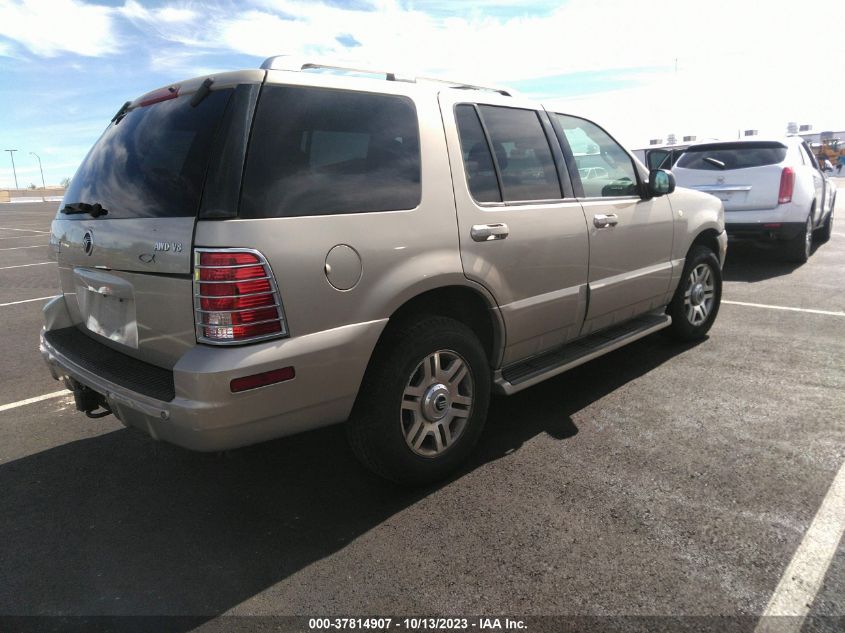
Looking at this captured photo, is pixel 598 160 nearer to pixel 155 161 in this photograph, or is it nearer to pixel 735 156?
pixel 155 161

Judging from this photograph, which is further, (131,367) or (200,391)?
(131,367)

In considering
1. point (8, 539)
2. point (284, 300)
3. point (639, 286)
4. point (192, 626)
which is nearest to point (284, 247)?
point (284, 300)

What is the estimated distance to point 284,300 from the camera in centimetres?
236

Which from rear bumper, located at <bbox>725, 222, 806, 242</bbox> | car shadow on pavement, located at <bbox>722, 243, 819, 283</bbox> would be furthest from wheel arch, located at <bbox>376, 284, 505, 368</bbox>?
rear bumper, located at <bbox>725, 222, 806, 242</bbox>

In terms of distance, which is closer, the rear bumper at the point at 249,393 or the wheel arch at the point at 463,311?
the rear bumper at the point at 249,393

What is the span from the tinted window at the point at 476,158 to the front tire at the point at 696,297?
7.82ft

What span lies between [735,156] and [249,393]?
8.34 meters

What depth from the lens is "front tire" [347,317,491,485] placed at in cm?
273

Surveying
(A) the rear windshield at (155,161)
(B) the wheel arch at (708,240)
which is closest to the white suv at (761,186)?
(B) the wheel arch at (708,240)

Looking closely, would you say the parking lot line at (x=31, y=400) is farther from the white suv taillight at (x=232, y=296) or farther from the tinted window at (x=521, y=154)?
the tinted window at (x=521, y=154)

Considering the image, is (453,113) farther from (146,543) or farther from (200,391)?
(146,543)

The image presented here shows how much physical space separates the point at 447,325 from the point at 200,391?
1.18 metres

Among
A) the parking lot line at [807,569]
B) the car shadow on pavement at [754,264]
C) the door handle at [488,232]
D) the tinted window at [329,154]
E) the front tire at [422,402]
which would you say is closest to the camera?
the parking lot line at [807,569]

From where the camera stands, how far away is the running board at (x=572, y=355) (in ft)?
11.1
